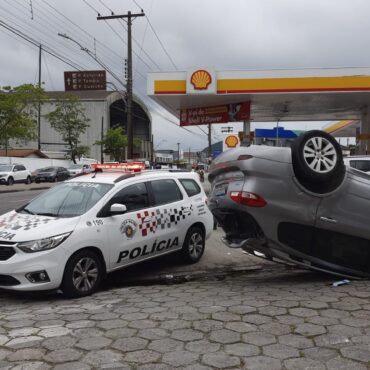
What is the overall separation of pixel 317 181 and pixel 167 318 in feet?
7.82

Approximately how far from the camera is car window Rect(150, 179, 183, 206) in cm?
732

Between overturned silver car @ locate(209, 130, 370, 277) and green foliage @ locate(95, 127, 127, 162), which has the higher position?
green foliage @ locate(95, 127, 127, 162)

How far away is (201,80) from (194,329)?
13.1m

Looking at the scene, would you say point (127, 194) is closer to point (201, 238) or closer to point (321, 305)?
point (201, 238)

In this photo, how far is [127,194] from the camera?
22.3ft

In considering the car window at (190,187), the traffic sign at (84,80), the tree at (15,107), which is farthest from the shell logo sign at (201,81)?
the traffic sign at (84,80)

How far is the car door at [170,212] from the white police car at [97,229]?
0.04 feet

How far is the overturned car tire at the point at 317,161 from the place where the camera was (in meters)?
5.62

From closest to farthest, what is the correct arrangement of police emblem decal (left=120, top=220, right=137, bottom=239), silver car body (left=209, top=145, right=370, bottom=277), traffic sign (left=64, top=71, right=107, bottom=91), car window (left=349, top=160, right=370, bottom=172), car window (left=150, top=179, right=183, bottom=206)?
silver car body (left=209, top=145, right=370, bottom=277), police emblem decal (left=120, top=220, right=137, bottom=239), car window (left=150, top=179, right=183, bottom=206), car window (left=349, top=160, right=370, bottom=172), traffic sign (left=64, top=71, right=107, bottom=91)

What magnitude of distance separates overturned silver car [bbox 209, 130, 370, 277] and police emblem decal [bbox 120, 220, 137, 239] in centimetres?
124

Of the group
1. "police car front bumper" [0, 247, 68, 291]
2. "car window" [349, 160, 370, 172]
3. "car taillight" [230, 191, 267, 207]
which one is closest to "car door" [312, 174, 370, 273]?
"car taillight" [230, 191, 267, 207]

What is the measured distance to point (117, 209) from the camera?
6.25 meters

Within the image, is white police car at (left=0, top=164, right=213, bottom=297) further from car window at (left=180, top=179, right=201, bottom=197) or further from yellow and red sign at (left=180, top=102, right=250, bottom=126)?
yellow and red sign at (left=180, top=102, right=250, bottom=126)

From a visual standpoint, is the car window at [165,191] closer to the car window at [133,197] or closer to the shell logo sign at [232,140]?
the car window at [133,197]
